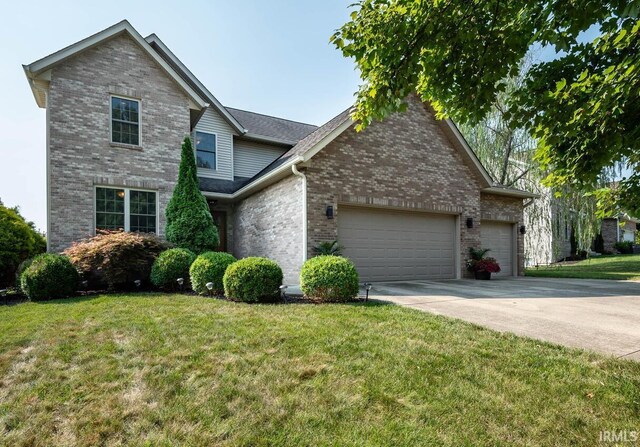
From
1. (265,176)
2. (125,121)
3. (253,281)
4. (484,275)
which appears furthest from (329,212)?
(125,121)

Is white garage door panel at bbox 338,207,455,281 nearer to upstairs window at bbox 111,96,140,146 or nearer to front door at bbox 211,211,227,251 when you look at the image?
front door at bbox 211,211,227,251

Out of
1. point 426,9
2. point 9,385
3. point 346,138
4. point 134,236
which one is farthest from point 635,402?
point 134,236

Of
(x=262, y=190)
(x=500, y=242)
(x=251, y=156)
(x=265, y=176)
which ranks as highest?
(x=251, y=156)

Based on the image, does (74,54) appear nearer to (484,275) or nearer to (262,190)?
(262,190)

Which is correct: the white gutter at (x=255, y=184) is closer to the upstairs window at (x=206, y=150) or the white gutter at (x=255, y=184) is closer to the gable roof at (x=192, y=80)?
the upstairs window at (x=206, y=150)

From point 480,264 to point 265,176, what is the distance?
25.6ft

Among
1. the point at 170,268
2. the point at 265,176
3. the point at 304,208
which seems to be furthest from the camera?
the point at 265,176

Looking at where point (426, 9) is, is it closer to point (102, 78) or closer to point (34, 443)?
point (34, 443)

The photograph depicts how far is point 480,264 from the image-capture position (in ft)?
37.3

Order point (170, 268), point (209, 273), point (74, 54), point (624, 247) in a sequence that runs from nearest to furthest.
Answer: point (209, 273) → point (170, 268) → point (74, 54) → point (624, 247)

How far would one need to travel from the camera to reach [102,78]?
10.4 metres

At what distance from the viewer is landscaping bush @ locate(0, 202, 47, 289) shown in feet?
30.4

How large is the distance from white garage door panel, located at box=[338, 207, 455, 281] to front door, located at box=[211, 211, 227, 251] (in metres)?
5.49

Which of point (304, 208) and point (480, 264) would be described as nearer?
point (304, 208)
